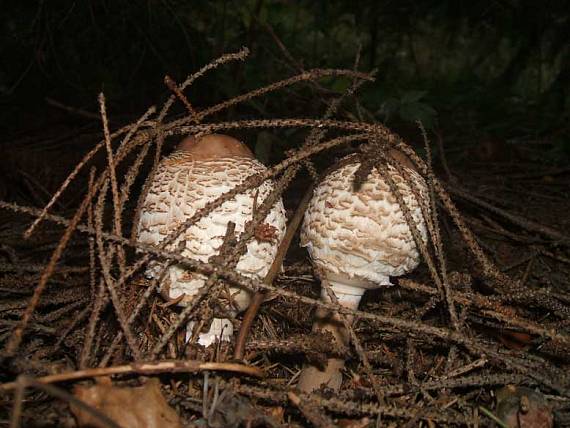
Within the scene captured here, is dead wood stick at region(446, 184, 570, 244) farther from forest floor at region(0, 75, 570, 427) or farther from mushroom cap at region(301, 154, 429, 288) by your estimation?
mushroom cap at region(301, 154, 429, 288)

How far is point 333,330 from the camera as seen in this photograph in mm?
2406

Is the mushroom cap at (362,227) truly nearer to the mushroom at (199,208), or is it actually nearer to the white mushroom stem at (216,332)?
the mushroom at (199,208)

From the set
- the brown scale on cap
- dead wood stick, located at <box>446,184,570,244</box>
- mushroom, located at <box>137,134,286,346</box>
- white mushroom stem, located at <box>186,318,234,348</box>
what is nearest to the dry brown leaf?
mushroom, located at <box>137,134,286,346</box>

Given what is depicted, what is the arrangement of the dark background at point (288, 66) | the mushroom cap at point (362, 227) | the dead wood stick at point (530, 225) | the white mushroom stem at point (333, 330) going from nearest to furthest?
the mushroom cap at point (362, 227)
the white mushroom stem at point (333, 330)
the dead wood stick at point (530, 225)
the dark background at point (288, 66)

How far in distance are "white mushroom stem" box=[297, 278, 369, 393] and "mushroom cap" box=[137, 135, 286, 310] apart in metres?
0.38

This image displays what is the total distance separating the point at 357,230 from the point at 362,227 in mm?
26

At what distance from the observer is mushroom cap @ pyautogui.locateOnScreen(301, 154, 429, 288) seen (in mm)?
2072

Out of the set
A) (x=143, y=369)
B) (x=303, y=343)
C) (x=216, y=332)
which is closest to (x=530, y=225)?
(x=303, y=343)

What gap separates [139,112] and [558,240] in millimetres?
4007

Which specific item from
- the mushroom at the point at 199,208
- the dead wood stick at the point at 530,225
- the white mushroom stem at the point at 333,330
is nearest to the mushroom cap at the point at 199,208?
the mushroom at the point at 199,208

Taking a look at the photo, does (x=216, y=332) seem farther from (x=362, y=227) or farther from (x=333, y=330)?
(x=362, y=227)

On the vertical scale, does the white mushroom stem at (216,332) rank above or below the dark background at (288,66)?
below

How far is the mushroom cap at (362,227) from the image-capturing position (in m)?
2.07

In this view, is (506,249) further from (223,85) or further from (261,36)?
(261,36)
